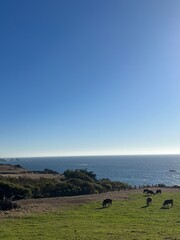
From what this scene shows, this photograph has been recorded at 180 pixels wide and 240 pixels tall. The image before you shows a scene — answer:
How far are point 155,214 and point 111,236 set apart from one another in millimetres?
12780

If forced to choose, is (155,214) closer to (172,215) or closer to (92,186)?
(172,215)

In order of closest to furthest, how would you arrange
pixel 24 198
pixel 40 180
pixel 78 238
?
pixel 78 238 < pixel 24 198 < pixel 40 180

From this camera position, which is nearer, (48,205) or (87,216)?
(87,216)

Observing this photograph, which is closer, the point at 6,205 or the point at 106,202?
the point at 6,205

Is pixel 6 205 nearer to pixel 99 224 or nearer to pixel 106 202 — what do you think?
pixel 106 202

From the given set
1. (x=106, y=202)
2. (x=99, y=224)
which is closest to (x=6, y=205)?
(x=106, y=202)

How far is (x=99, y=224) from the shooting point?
103ft

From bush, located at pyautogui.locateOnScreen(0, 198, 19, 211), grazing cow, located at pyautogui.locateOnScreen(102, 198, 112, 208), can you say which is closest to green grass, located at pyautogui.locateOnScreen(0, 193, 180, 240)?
grazing cow, located at pyautogui.locateOnScreen(102, 198, 112, 208)

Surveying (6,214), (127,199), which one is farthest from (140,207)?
(6,214)

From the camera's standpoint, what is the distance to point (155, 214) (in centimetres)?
3694

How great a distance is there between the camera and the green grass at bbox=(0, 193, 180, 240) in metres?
26.0

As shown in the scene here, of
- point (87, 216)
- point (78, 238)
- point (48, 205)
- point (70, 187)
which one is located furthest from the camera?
point (70, 187)

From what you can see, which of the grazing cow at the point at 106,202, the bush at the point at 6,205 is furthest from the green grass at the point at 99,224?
the bush at the point at 6,205

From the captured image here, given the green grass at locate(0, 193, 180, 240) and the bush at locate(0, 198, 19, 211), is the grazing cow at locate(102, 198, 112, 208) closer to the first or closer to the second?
the green grass at locate(0, 193, 180, 240)
